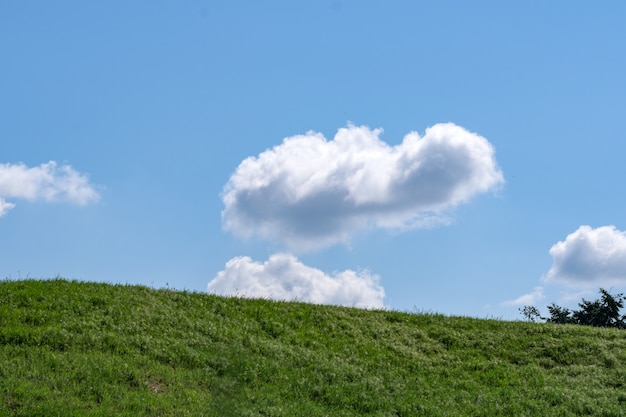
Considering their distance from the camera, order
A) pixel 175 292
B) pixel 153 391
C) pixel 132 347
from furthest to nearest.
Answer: pixel 175 292 → pixel 132 347 → pixel 153 391

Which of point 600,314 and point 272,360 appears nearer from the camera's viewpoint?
point 272,360

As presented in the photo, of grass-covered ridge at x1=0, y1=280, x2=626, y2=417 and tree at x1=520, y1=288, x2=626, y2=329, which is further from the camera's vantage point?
tree at x1=520, y1=288, x2=626, y2=329

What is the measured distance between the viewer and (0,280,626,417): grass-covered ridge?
2014 centimetres

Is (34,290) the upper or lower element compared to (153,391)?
upper

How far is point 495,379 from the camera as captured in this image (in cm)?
2695

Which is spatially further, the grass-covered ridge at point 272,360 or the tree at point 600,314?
the tree at point 600,314

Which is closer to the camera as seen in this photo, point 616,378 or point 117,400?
point 117,400

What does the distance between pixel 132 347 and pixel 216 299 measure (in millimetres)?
8224

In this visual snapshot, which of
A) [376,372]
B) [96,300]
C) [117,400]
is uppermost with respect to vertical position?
[96,300]

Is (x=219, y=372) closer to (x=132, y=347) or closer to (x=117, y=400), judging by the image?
(x=132, y=347)

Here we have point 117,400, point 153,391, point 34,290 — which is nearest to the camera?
point 117,400

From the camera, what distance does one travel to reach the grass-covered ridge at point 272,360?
20.1m

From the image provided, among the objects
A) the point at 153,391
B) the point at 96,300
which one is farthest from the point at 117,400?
the point at 96,300

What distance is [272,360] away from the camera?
24750mm
